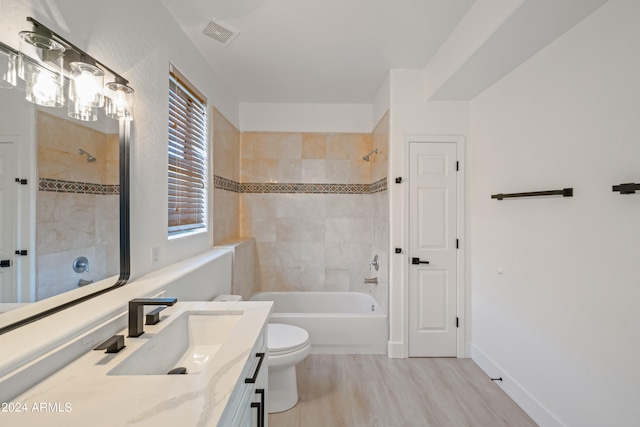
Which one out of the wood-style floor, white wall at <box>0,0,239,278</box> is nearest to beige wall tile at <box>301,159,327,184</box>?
white wall at <box>0,0,239,278</box>

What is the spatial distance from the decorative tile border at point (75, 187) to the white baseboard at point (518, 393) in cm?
265

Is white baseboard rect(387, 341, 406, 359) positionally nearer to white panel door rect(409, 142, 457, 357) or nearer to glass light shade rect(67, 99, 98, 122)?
white panel door rect(409, 142, 457, 357)

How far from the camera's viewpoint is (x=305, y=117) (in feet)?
11.5

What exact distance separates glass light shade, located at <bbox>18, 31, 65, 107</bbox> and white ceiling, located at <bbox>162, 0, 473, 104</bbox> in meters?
1.00

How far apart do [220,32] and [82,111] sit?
4.23ft

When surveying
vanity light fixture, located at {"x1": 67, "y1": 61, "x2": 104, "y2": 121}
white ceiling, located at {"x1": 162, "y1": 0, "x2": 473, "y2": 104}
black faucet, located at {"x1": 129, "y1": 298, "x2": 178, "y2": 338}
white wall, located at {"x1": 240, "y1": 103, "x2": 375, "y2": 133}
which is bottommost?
black faucet, located at {"x1": 129, "y1": 298, "x2": 178, "y2": 338}

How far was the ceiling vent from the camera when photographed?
1.99 meters

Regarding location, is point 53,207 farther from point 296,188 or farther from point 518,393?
point 518,393

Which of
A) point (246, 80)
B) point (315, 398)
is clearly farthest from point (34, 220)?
point (246, 80)

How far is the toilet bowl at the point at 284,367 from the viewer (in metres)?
1.88

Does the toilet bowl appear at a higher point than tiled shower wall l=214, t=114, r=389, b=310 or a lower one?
lower

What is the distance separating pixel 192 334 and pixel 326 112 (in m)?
2.89

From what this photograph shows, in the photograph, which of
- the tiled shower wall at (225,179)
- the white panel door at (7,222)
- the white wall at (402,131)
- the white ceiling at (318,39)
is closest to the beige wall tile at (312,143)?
the white ceiling at (318,39)

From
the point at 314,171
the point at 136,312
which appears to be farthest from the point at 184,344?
the point at 314,171
